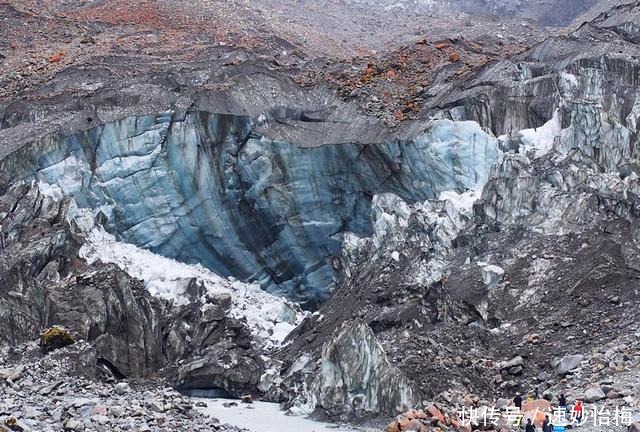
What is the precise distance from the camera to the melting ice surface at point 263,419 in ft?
59.6

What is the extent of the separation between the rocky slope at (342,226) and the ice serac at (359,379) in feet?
0.18

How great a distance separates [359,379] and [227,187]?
13.5 m

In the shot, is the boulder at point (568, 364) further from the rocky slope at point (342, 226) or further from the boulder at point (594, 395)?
the boulder at point (594, 395)

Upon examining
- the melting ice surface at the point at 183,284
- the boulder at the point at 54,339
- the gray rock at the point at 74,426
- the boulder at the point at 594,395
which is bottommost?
the melting ice surface at the point at 183,284

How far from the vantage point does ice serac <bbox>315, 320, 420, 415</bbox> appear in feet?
60.0

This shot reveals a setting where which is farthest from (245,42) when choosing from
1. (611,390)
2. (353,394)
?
(611,390)

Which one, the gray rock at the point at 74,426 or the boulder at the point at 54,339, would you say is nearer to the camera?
the gray rock at the point at 74,426

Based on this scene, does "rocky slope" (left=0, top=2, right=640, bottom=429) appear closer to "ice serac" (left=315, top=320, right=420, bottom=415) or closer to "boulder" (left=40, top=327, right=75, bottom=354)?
"ice serac" (left=315, top=320, right=420, bottom=415)

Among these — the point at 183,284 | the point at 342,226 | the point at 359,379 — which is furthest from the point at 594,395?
the point at 342,226

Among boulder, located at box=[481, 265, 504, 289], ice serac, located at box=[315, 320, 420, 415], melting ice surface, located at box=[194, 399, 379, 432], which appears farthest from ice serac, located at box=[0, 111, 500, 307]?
ice serac, located at box=[315, 320, 420, 415]

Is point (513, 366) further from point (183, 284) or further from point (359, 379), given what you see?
point (183, 284)

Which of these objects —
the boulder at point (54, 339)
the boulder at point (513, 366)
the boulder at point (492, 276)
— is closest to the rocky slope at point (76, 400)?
the boulder at point (54, 339)

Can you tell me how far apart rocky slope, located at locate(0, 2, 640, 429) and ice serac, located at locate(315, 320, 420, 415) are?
0.18 ft

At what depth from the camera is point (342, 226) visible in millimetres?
30766
